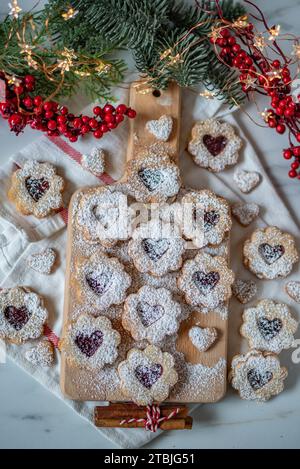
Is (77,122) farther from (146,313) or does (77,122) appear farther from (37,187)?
(146,313)

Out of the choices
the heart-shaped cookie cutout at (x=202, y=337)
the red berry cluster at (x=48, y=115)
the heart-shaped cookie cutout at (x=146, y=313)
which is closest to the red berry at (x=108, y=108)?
the red berry cluster at (x=48, y=115)

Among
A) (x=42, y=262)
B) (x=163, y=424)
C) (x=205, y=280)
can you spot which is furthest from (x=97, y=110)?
(x=163, y=424)

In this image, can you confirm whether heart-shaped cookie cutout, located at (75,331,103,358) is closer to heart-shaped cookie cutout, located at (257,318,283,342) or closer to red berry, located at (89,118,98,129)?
heart-shaped cookie cutout, located at (257,318,283,342)

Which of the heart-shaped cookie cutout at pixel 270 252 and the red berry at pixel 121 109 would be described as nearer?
the red berry at pixel 121 109

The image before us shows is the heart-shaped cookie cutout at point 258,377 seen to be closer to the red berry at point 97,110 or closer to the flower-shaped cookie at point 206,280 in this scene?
the flower-shaped cookie at point 206,280

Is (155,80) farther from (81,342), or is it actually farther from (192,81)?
(81,342)

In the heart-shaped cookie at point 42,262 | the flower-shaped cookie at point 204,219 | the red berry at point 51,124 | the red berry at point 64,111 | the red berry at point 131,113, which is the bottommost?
the heart-shaped cookie at point 42,262
